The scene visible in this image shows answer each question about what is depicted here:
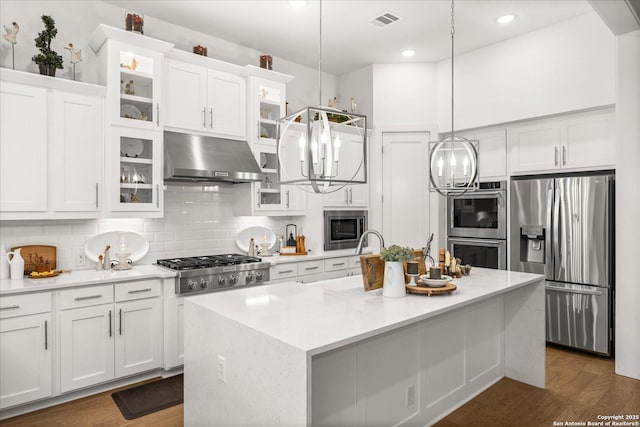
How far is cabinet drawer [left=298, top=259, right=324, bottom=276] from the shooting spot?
14.7 ft

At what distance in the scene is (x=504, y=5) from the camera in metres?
3.83

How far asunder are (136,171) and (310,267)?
2.01 metres

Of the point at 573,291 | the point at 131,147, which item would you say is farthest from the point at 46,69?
the point at 573,291

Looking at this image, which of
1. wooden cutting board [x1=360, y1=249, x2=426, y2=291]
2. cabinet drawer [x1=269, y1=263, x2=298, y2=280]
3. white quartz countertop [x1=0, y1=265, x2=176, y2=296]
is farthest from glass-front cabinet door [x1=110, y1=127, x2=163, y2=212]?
wooden cutting board [x1=360, y1=249, x2=426, y2=291]

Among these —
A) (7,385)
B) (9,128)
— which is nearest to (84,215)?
(9,128)

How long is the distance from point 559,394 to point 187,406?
2764 mm

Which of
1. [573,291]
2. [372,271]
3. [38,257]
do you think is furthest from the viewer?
[573,291]

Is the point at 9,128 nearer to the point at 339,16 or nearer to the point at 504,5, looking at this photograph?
the point at 339,16

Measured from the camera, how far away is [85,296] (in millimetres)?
3113

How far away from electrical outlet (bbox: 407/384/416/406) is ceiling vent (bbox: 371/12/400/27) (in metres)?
3.32

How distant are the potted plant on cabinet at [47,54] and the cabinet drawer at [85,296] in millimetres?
1692

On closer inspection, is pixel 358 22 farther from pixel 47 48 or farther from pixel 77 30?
pixel 47 48

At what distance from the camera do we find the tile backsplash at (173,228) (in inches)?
135

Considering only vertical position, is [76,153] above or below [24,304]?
above
